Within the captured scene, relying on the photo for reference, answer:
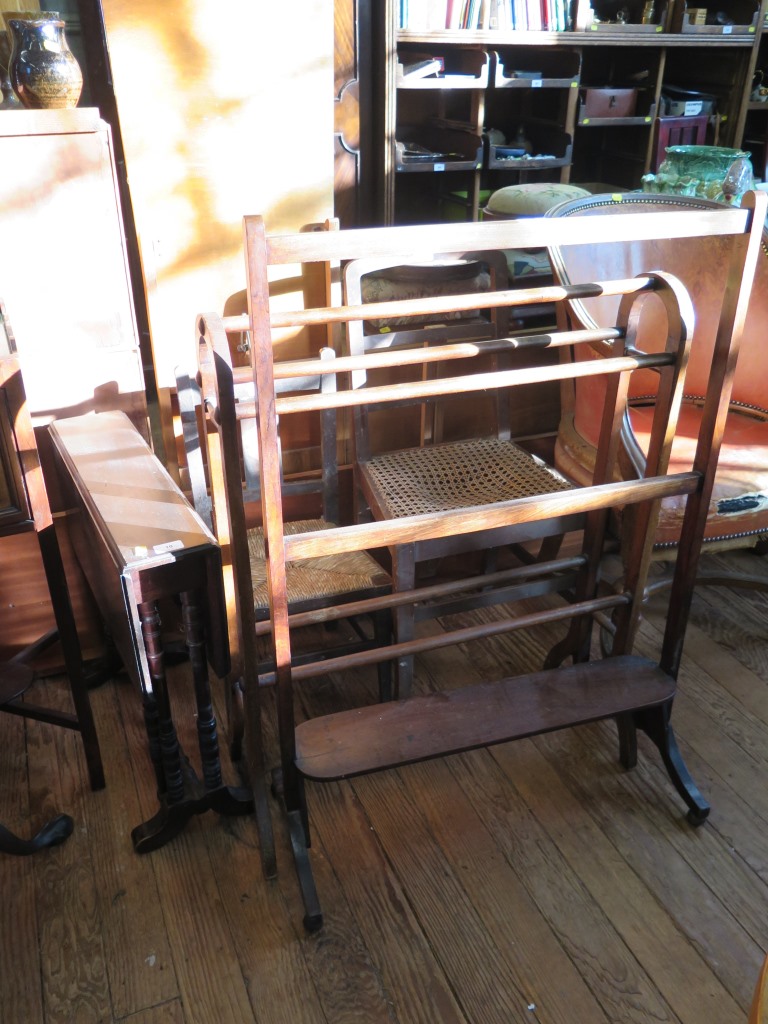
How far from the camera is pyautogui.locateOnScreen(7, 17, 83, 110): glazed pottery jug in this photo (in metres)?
1.42

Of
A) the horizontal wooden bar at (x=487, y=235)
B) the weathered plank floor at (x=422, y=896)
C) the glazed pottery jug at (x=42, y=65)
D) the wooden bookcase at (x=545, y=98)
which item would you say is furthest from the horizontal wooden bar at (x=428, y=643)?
the wooden bookcase at (x=545, y=98)

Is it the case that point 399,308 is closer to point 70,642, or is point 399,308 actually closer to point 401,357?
point 401,357

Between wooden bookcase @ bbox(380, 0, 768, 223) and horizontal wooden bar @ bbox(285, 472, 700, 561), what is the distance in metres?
1.85

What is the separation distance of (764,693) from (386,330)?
A: 1.22m

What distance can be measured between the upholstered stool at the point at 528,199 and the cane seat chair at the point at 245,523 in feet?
2.82

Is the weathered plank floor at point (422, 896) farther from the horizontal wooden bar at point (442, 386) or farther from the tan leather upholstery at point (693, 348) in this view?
the horizontal wooden bar at point (442, 386)

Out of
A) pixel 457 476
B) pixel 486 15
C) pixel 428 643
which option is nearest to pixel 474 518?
pixel 428 643

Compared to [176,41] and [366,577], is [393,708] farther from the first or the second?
[176,41]

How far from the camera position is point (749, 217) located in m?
1.16

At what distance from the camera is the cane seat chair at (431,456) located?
5.31 ft

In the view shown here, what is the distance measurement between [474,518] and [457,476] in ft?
1.80

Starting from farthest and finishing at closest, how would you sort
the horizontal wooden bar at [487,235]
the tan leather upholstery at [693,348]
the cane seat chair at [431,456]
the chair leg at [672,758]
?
the tan leather upholstery at [693,348] → the cane seat chair at [431,456] → the chair leg at [672,758] → the horizontal wooden bar at [487,235]

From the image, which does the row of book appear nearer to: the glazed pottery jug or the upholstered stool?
the upholstered stool

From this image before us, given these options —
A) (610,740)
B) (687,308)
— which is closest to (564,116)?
(687,308)
